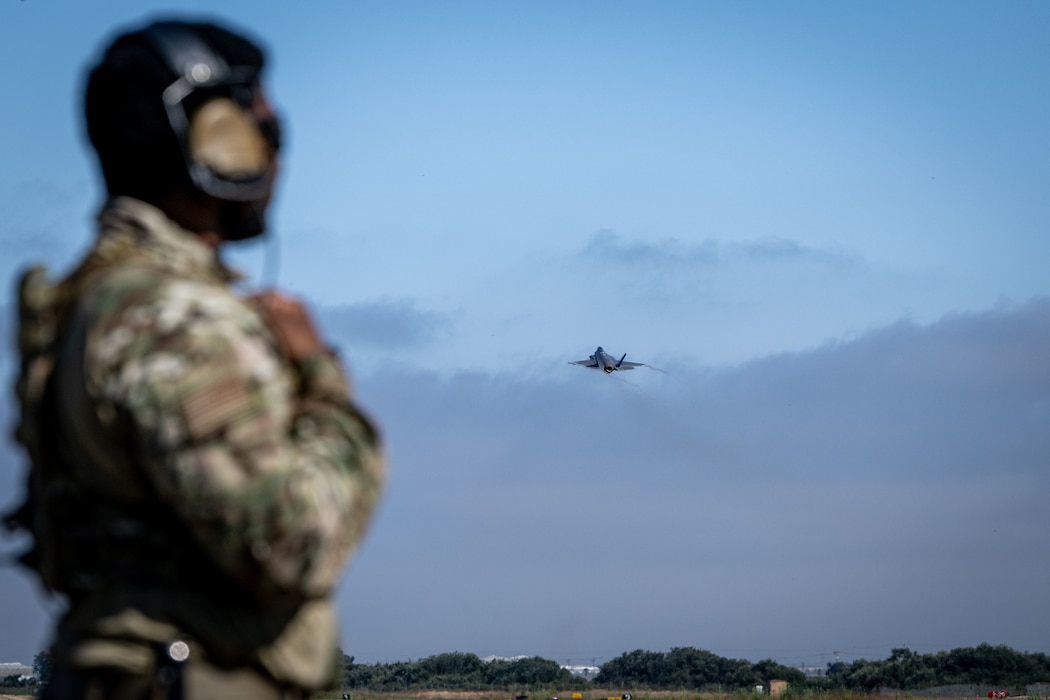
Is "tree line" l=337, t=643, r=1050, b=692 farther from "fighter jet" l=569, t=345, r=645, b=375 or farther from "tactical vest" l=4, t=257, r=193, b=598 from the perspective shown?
"tactical vest" l=4, t=257, r=193, b=598

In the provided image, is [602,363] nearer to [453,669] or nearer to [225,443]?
[453,669]

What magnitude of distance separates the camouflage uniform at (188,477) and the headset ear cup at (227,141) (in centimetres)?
27

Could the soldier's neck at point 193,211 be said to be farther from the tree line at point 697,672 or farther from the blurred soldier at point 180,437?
the tree line at point 697,672

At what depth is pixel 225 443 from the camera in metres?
3.01

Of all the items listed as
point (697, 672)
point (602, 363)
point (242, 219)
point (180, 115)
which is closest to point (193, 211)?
point (242, 219)

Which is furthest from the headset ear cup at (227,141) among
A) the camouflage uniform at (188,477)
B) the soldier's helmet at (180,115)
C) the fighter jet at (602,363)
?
the fighter jet at (602,363)

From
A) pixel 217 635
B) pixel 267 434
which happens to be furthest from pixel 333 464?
pixel 217 635

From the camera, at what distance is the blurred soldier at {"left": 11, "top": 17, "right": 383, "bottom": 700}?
3.01 metres

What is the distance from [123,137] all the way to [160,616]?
1112mm

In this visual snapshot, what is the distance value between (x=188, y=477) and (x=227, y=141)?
89 cm

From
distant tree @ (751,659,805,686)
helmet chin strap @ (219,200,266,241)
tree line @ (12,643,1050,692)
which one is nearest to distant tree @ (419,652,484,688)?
tree line @ (12,643,1050,692)

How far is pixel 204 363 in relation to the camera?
9.95 feet

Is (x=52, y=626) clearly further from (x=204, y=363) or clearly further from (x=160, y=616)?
(x=204, y=363)

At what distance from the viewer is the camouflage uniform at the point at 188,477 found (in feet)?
9.85
